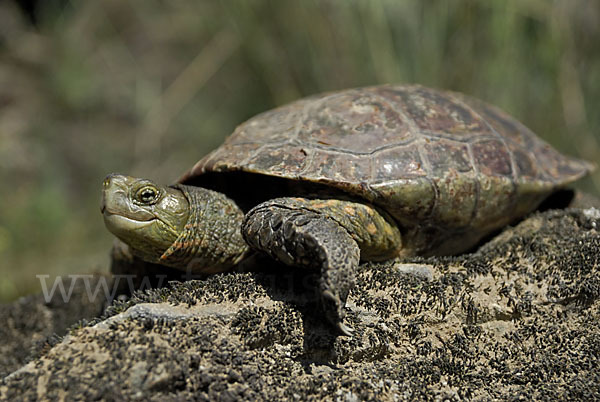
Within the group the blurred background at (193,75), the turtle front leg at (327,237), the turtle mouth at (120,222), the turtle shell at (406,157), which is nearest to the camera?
the turtle front leg at (327,237)

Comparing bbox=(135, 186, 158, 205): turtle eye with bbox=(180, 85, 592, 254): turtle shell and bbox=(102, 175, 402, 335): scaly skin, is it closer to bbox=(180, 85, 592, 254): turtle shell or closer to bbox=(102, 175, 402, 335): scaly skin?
bbox=(102, 175, 402, 335): scaly skin

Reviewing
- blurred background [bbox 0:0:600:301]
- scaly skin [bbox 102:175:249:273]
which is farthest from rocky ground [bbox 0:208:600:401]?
blurred background [bbox 0:0:600:301]

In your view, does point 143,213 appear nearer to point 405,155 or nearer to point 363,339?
point 363,339

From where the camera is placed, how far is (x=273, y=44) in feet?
13.1

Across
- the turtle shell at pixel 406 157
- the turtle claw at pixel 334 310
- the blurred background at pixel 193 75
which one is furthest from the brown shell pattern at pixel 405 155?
the blurred background at pixel 193 75

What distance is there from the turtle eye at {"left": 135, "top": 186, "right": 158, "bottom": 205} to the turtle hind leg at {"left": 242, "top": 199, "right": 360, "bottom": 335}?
15.0 inches

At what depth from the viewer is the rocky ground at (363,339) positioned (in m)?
1.38

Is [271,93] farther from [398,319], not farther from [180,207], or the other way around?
[398,319]

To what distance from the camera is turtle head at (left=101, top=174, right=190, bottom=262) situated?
178 centimetres

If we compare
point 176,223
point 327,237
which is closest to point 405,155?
point 327,237

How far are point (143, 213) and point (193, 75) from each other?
373cm

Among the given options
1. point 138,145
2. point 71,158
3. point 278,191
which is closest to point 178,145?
point 138,145

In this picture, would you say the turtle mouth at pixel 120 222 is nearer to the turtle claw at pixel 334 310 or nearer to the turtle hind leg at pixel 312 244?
the turtle hind leg at pixel 312 244

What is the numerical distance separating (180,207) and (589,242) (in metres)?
1.76
